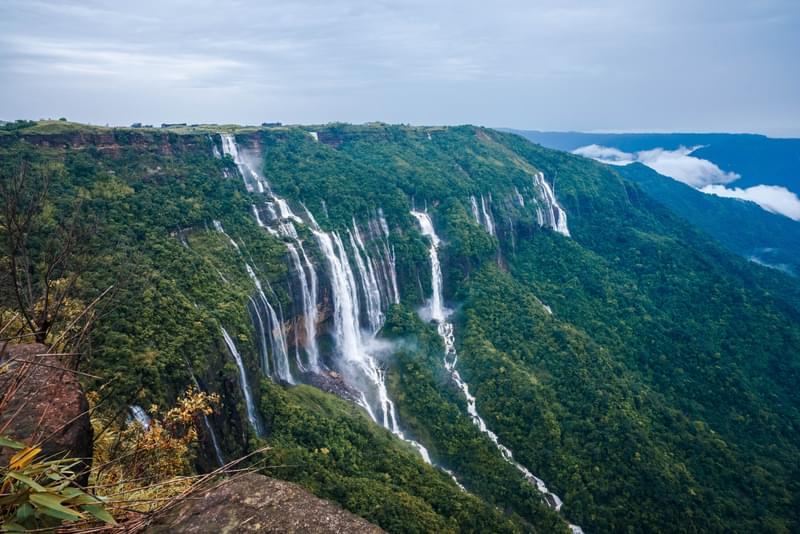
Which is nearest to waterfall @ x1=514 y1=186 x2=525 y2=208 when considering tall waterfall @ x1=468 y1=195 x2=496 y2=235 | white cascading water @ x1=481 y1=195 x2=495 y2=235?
tall waterfall @ x1=468 y1=195 x2=496 y2=235

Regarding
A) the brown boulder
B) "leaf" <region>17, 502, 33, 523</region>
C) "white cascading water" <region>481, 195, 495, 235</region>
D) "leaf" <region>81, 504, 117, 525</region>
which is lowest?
"white cascading water" <region>481, 195, 495, 235</region>

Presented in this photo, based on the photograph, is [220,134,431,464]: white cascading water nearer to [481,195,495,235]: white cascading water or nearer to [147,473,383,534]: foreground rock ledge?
[481,195,495,235]: white cascading water

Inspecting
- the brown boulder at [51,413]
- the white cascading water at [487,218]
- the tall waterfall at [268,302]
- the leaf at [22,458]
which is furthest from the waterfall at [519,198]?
the leaf at [22,458]

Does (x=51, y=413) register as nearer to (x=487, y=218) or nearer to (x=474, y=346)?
(x=474, y=346)

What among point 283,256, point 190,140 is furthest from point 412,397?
point 190,140

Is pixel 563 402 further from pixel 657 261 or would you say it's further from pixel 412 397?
pixel 657 261

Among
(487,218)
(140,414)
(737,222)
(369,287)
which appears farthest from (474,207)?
(737,222)

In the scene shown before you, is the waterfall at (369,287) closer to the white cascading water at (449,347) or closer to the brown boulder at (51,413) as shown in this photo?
the white cascading water at (449,347)
